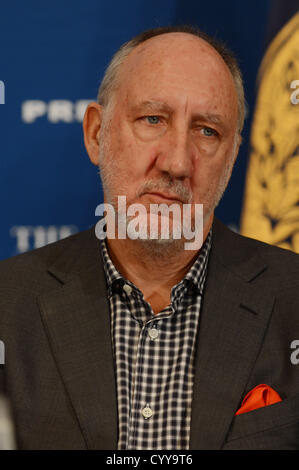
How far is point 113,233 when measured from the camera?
1.42 metres

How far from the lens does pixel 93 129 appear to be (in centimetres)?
146

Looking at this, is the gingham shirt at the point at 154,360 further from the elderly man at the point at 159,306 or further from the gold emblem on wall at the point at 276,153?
the gold emblem on wall at the point at 276,153

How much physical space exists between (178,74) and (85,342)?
2.08 ft

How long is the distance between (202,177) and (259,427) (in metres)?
0.56

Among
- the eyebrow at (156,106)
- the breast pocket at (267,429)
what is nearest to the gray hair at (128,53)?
the eyebrow at (156,106)

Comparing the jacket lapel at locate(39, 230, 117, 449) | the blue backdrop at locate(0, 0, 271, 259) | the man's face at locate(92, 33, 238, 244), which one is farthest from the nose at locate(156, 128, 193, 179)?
the blue backdrop at locate(0, 0, 271, 259)

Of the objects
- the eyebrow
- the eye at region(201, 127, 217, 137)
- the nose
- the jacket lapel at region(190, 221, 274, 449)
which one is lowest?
the jacket lapel at region(190, 221, 274, 449)

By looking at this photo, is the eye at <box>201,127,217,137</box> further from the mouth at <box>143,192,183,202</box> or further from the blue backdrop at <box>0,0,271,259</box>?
the blue backdrop at <box>0,0,271,259</box>

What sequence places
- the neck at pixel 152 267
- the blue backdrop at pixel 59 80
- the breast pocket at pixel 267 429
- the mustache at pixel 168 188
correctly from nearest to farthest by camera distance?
the breast pocket at pixel 267 429
the mustache at pixel 168 188
the neck at pixel 152 267
the blue backdrop at pixel 59 80

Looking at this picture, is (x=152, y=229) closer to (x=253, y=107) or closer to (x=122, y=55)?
(x=122, y=55)

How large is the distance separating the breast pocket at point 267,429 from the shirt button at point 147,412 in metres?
0.17

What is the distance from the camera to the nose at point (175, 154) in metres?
1.24

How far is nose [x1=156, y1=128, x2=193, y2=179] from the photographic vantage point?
4.07 feet

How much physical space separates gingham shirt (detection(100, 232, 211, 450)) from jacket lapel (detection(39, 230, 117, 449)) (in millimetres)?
32
